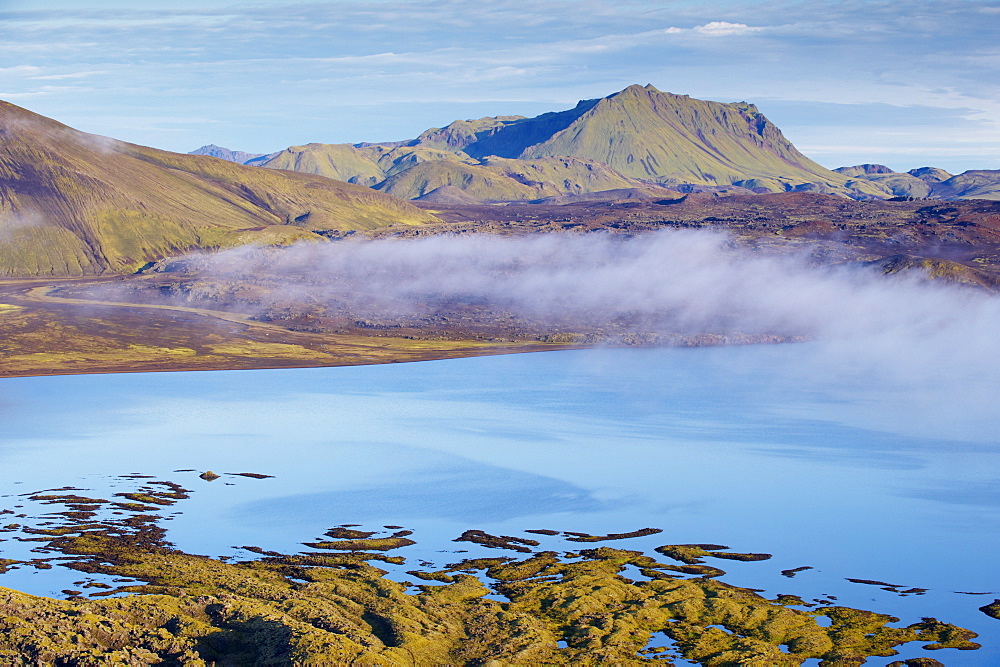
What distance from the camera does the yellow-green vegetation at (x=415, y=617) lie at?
27016mm

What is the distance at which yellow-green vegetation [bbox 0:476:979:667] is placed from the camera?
27016 millimetres

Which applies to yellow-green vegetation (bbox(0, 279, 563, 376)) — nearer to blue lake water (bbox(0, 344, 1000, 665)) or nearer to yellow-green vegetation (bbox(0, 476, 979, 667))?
blue lake water (bbox(0, 344, 1000, 665))

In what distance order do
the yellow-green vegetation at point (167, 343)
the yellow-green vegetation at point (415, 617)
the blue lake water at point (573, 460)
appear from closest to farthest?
the yellow-green vegetation at point (415, 617), the blue lake water at point (573, 460), the yellow-green vegetation at point (167, 343)

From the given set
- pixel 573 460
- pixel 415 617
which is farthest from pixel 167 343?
Answer: pixel 415 617

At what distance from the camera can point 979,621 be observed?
32531 millimetres

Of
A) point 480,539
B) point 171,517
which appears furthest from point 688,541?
point 171,517

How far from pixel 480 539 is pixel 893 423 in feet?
153

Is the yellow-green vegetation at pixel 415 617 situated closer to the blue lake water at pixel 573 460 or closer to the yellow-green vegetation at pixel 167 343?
the blue lake water at pixel 573 460

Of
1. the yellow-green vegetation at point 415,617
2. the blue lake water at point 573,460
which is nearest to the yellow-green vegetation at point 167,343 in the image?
the blue lake water at point 573,460

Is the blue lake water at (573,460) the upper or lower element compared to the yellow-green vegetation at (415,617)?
lower

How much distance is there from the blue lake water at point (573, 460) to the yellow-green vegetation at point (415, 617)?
7.08 feet

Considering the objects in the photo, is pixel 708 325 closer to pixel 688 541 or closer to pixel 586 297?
pixel 586 297

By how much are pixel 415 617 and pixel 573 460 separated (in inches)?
1235

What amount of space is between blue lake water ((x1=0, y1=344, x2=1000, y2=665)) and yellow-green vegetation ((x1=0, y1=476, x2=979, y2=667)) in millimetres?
2159
